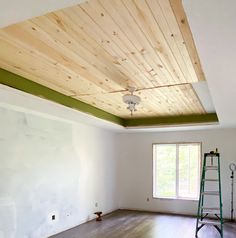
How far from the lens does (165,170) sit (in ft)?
24.5

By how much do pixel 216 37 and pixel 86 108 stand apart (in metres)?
3.51

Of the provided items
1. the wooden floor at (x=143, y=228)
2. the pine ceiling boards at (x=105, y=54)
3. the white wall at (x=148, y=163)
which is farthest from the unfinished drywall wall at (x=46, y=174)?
the white wall at (x=148, y=163)

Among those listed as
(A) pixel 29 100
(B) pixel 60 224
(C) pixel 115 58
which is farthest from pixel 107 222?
(C) pixel 115 58

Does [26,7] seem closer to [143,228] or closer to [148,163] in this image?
[143,228]

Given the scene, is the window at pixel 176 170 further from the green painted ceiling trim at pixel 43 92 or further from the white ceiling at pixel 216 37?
the white ceiling at pixel 216 37

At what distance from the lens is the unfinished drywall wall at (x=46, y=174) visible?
4.26 m

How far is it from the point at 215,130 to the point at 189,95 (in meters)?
2.87

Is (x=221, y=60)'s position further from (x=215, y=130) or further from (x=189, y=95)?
(x=215, y=130)

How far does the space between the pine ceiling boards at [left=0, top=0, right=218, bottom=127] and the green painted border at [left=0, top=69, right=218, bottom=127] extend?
0.05 feet

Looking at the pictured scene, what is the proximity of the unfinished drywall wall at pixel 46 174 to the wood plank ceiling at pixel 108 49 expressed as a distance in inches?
43.1

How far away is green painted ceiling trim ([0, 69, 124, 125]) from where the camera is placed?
Answer: 338 centimetres

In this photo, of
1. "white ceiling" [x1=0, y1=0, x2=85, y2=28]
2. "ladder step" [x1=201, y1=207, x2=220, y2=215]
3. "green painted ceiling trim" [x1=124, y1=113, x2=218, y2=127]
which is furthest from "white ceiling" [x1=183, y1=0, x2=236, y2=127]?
"ladder step" [x1=201, y1=207, x2=220, y2=215]

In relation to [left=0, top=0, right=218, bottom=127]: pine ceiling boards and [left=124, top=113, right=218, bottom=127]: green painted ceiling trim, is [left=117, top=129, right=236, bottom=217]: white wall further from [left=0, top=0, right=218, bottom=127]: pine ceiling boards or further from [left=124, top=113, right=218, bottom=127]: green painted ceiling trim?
[left=0, top=0, right=218, bottom=127]: pine ceiling boards

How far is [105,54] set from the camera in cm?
279
